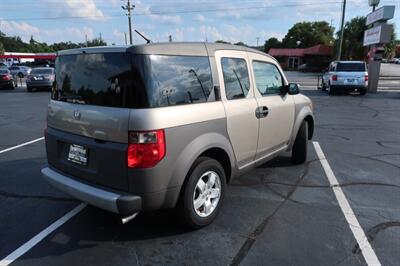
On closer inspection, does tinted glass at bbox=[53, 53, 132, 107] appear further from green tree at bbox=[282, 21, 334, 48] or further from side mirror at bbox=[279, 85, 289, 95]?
green tree at bbox=[282, 21, 334, 48]

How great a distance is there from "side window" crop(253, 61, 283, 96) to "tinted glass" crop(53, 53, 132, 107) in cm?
197

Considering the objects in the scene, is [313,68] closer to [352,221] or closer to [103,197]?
[352,221]

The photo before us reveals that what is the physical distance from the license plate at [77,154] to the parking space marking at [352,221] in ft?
9.30

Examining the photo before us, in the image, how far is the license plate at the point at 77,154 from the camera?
11.1ft

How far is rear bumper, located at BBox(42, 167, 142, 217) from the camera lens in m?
3.05

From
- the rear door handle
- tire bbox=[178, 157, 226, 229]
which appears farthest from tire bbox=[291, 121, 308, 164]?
tire bbox=[178, 157, 226, 229]

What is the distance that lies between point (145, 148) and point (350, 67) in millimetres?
18452

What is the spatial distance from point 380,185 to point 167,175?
11.4 ft

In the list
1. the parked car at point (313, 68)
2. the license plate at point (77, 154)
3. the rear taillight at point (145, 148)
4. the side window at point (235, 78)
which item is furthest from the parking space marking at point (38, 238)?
the parked car at point (313, 68)

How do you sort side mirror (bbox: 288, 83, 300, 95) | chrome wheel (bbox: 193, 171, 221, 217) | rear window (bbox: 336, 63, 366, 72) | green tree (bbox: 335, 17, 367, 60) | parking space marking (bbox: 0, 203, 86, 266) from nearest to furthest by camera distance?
parking space marking (bbox: 0, 203, 86, 266) → chrome wheel (bbox: 193, 171, 221, 217) → side mirror (bbox: 288, 83, 300, 95) → rear window (bbox: 336, 63, 366, 72) → green tree (bbox: 335, 17, 367, 60)

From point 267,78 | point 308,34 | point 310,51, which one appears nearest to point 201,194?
point 267,78

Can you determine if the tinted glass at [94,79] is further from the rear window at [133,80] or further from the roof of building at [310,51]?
the roof of building at [310,51]

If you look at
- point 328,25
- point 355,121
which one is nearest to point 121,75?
point 355,121

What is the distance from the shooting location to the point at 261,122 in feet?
14.4
